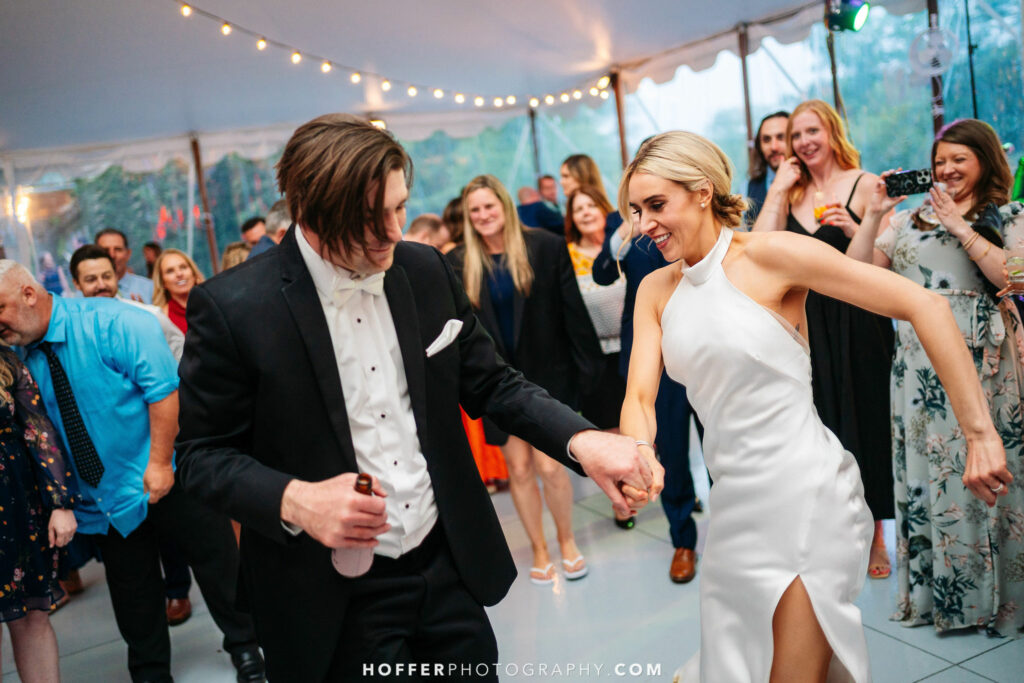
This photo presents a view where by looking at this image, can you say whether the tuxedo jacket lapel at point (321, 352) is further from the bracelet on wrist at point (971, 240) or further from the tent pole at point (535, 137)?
the tent pole at point (535, 137)

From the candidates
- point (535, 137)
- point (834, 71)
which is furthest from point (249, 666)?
point (535, 137)

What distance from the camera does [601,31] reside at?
733 cm

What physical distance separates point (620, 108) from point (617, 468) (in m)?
8.71

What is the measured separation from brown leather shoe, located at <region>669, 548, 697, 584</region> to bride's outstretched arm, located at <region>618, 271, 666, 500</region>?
182 cm

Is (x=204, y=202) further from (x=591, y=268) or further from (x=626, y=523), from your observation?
(x=626, y=523)

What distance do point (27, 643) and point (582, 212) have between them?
123 inches

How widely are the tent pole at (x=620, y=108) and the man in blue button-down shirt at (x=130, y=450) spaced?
7.42 m

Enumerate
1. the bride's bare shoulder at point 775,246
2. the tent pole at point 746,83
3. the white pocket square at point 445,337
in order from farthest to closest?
the tent pole at point 746,83, the bride's bare shoulder at point 775,246, the white pocket square at point 445,337

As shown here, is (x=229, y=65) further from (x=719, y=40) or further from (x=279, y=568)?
(x=279, y=568)

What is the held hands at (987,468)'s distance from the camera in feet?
5.56

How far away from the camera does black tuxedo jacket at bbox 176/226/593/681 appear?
1.36 metres

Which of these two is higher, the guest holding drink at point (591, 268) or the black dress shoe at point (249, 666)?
the guest holding drink at point (591, 268)

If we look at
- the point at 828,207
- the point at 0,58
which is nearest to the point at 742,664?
the point at 828,207

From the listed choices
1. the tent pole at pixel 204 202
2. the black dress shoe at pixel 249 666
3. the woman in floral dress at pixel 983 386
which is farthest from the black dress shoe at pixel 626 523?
the tent pole at pixel 204 202
